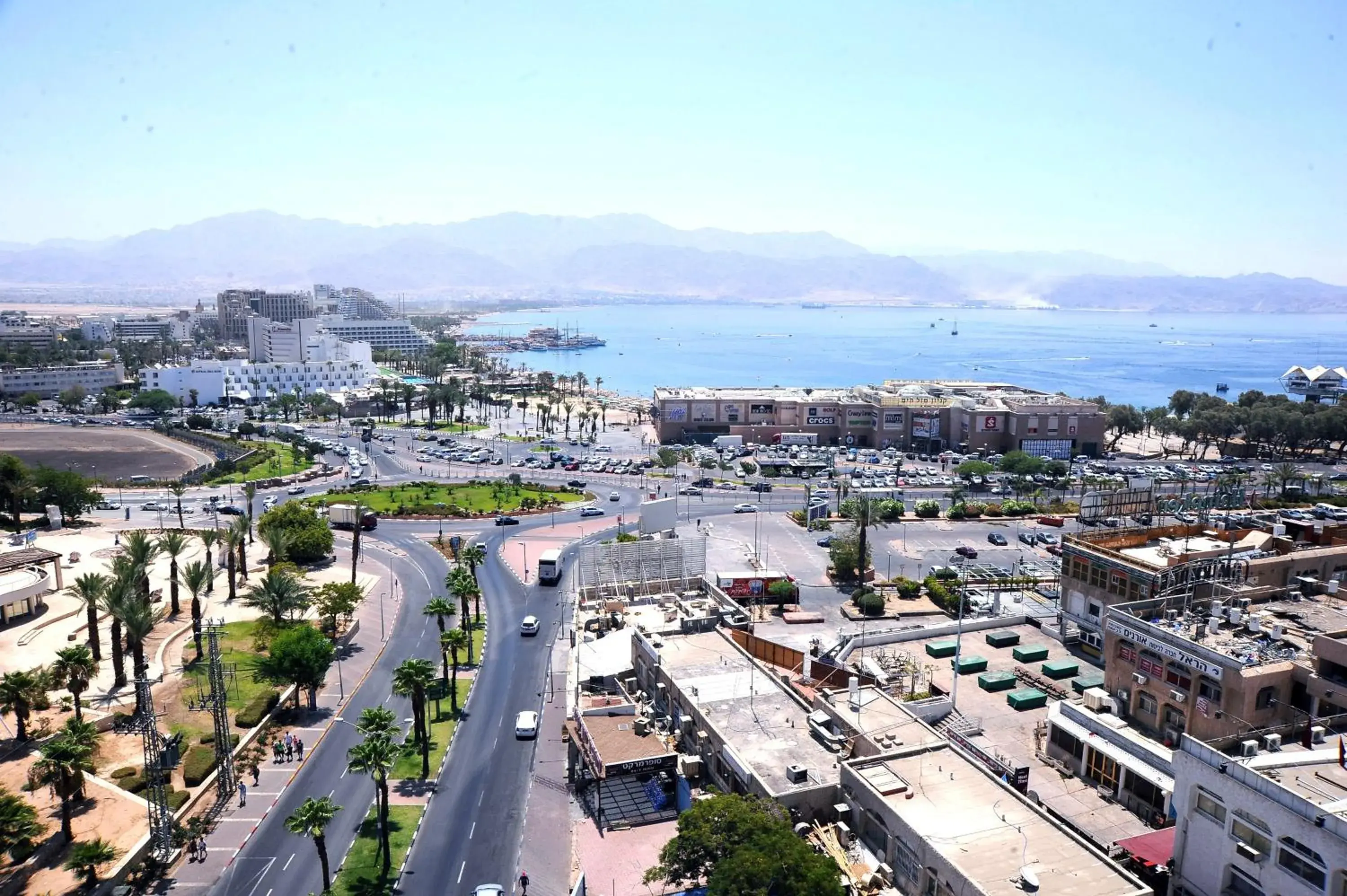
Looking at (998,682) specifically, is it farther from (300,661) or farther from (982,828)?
(300,661)

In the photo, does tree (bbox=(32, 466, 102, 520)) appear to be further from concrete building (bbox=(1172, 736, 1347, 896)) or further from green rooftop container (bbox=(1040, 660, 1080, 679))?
concrete building (bbox=(1172, 736, 1347, 896))

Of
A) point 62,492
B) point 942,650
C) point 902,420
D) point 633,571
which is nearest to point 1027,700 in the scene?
point 942,650

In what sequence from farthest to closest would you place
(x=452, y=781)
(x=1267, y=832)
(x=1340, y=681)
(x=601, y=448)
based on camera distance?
(x=601, y=448) < (x=452, y=781) < (x=1340, y=681) < (x=1267, y=832)

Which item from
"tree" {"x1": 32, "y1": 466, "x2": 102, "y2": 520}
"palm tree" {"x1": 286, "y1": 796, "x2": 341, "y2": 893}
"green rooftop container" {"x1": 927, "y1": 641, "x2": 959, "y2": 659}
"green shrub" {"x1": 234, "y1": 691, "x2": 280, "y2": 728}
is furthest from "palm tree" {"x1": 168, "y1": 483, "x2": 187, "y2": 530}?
"green rooftop container" {"x1": 927, "y1": 641, "x2": 959, "y2": 659}

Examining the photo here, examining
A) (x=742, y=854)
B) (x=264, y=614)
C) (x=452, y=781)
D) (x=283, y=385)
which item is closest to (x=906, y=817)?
(x=742, y=854)

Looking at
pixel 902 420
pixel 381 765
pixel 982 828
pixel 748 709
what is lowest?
pixel 381 765

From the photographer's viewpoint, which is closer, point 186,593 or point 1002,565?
point 186,593

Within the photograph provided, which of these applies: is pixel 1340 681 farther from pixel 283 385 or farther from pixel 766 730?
pixel 283 385
